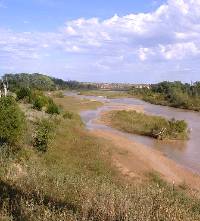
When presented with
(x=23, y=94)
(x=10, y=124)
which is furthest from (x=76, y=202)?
(x=23, y=94)

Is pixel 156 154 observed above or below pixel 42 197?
below

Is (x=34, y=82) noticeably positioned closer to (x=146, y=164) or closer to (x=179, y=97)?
(x=179, y=97)

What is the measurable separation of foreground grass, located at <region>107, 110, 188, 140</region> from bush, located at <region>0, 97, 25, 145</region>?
17.3 m

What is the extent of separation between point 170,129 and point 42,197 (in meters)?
30.3

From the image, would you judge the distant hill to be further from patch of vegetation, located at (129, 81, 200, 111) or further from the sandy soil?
the sandy soil

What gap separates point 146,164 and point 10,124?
8.03 m

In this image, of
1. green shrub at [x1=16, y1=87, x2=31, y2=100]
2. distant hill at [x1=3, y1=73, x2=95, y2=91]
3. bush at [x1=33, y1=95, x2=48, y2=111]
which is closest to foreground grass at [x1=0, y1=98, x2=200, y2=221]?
bush at [x1=33, y1=95, x2=48, y2=111]

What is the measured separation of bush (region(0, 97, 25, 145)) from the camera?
65.1 feet

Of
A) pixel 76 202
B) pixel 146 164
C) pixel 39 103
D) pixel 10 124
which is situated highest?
pixel 76 202

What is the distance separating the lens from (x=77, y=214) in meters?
6.04

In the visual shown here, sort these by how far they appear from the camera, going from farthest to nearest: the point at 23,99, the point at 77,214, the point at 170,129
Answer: the point at 23,99
the point at 170,129
the point at 77,214

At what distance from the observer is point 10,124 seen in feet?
66.5

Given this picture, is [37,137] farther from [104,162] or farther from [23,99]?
[23,99]

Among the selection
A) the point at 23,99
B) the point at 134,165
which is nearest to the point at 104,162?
the point at 134,165
